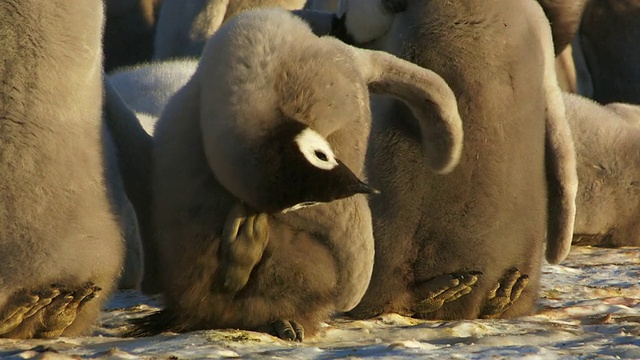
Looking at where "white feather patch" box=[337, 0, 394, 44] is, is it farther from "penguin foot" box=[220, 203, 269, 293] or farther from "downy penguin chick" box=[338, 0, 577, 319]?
"penguin foot" box=[220, 203, 269, 293]

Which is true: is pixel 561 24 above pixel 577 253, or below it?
above

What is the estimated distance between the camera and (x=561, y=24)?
20.7ft

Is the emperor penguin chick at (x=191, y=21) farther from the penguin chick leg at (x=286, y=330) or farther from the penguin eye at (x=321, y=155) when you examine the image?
the penguin eye at (x=321, y=155)

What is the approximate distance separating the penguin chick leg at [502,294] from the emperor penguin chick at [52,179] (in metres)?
1.37

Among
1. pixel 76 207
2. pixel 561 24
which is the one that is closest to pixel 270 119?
pixel 76 207

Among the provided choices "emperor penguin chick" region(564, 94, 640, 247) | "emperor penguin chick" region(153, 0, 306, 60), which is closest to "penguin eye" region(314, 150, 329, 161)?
"emperor penguin chick" region(564, 94, 640, 247)

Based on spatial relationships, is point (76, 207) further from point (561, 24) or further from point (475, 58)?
point (561, 24)

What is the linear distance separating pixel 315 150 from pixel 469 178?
1.13 metres

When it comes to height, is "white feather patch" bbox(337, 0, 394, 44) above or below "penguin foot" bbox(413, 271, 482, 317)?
above

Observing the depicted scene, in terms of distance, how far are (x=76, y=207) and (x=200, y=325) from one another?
1.71ft

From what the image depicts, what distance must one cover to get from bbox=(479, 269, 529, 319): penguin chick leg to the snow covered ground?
0.33 feet

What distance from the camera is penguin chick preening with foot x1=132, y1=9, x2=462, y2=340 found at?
3742 millimetres

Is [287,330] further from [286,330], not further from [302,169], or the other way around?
[302,169]

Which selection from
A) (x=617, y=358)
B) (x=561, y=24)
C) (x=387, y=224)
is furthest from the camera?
(x=561, y=24)
